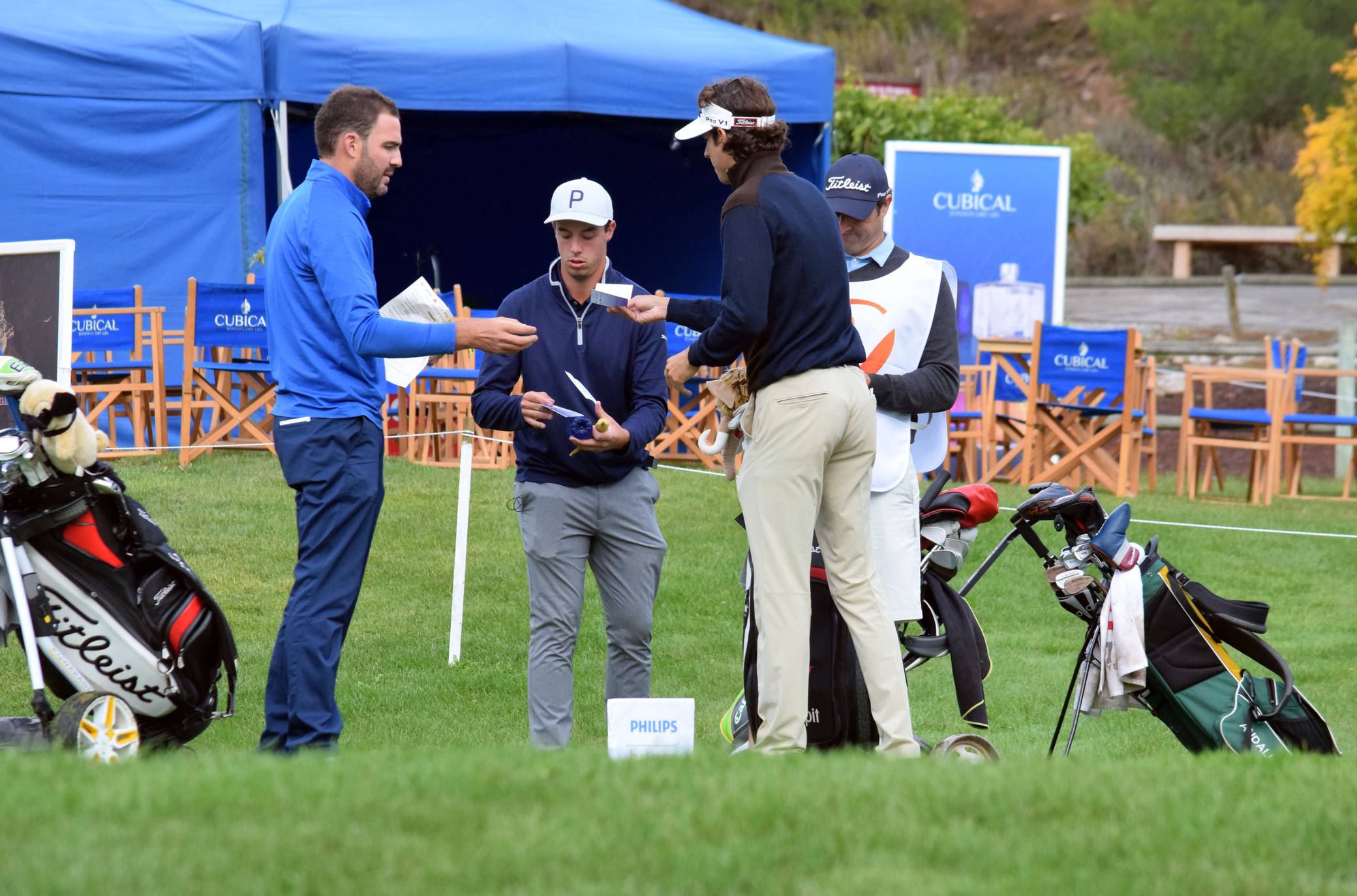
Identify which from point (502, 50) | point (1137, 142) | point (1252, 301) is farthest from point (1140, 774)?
point (1137, 142)

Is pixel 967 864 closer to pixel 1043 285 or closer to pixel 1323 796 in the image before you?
pixel 1323 796

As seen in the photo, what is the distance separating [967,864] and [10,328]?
3480 millimetres

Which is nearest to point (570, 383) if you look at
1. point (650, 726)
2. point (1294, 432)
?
point (650, 726)

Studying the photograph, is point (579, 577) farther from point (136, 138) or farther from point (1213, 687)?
point (136, 138)

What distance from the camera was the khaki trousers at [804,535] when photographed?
429 cm

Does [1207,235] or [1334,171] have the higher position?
[1334,171]

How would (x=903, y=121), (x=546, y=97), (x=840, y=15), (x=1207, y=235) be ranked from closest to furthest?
(x=546, y=97) → (x=903, y=121) → (x=1207, y=235) → (x=840, y=15)

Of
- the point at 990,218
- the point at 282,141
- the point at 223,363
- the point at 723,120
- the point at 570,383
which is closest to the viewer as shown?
the point at 723,120

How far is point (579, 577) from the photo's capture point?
5016 mm

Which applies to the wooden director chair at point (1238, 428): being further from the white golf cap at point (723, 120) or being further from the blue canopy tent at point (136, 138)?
the white golf cap at point (723, 120)

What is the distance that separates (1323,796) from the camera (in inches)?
144

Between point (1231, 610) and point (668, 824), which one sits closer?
point (668, 824)

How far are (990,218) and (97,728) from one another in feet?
37.9

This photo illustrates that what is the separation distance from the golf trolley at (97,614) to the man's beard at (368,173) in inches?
43.2
